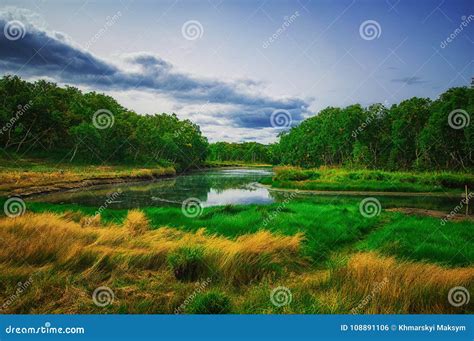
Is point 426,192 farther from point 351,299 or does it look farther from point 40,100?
point 40,100

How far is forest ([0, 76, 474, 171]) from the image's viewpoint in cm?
3206

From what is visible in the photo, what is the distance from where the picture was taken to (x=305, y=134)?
54.4m

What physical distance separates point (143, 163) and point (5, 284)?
4650 centimetres

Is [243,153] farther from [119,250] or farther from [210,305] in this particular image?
[210,305]

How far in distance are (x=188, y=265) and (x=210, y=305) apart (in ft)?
3.85

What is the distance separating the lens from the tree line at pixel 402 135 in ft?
108

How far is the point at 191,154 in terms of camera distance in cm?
6519

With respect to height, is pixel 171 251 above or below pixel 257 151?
below

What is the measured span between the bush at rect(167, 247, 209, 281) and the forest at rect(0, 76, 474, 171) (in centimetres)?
2530

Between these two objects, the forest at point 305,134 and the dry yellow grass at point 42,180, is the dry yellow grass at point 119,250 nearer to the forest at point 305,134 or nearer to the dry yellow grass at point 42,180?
the dry yellow grass at point 42,180

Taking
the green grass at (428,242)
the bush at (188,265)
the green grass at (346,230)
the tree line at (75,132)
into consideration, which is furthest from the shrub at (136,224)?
the tree line at (75,132)

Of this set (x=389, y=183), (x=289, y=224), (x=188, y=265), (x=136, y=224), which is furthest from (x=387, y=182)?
(x=188, y=265)
